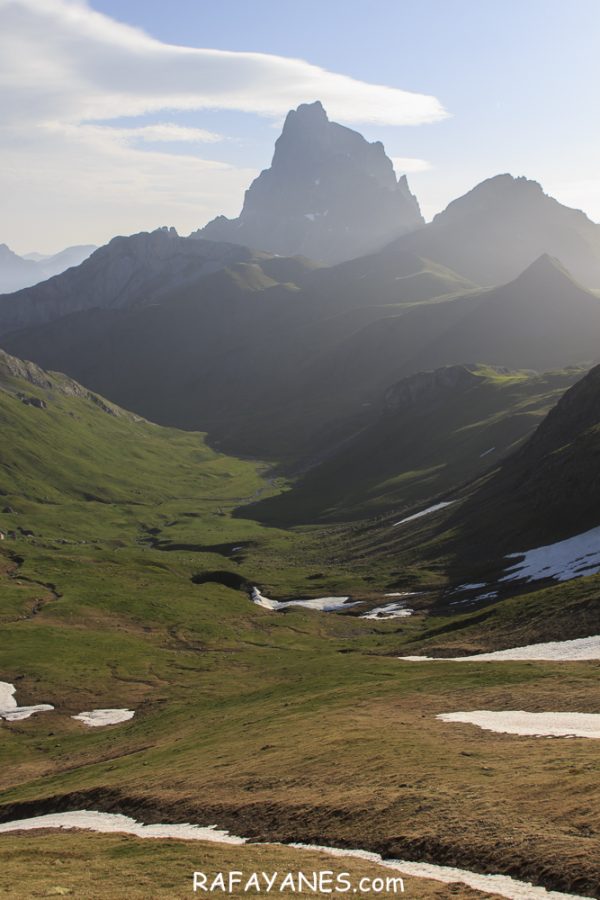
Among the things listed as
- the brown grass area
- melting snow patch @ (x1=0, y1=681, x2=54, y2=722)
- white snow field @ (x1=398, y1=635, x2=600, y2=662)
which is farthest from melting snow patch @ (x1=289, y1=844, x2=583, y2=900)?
melting snow patch @ (x1=0, y1=681, x2=54, y2=722)

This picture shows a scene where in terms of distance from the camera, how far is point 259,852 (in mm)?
30391

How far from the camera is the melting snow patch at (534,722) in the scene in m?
41.5

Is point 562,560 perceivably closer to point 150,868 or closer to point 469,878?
point 469,878

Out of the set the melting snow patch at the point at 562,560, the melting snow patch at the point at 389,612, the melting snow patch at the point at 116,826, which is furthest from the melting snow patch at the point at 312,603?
the melting snow patch at the point at 116,826

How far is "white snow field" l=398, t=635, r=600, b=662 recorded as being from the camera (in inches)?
2498

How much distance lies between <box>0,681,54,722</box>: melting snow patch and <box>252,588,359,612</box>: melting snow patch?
59.6 meters

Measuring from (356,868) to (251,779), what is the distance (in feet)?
48.6

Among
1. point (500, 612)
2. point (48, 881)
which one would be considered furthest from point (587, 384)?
point (48, 881)

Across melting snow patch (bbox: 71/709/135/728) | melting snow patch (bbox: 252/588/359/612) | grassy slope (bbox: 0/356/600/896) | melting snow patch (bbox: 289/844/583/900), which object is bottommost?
melting snow patch (bbox: 252/588/359/612)

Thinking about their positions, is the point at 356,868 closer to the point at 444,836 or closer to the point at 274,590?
the point at 444,836

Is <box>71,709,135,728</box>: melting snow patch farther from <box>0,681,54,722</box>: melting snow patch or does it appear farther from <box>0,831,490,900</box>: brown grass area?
<box>0,831,490,900</box>: brown grass area

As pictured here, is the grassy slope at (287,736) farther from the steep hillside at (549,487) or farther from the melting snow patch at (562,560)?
the steep hillside at (549,487)

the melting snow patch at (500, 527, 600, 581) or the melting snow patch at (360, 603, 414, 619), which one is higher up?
the melting snow patch at (500, 527, 600, 581)

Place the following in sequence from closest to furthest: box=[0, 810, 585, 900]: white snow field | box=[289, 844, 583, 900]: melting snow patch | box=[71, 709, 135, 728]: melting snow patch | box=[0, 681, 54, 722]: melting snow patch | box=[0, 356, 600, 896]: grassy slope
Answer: box=[289, 844, 583, 900]: melting snow patch < box=[0, 810, 585, 900]: white snow field < box=[0, 356, 600, 896]: grassy slope < box=[71, 709, 135, 728]: melting snow patch < box=[0, 681, 54, 722]: melting snow patch
